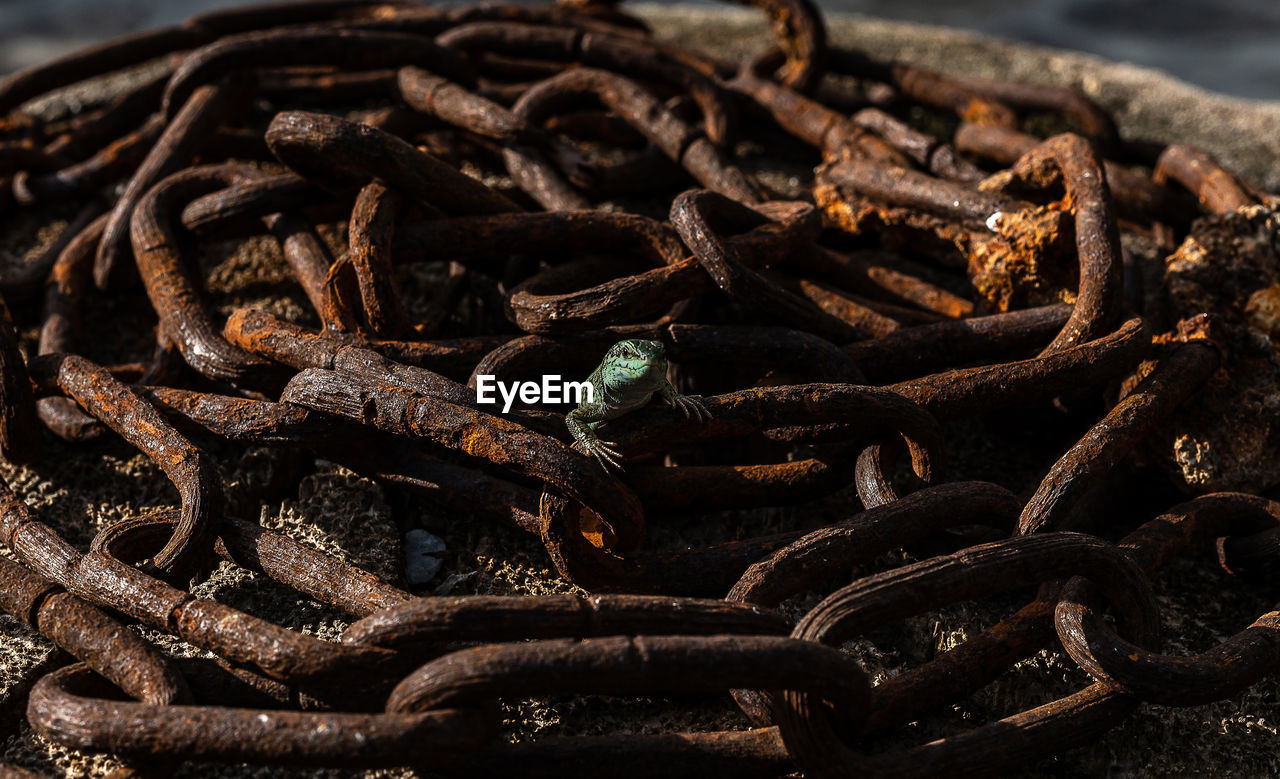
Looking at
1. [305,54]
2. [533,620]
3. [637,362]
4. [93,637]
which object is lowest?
[93,637]

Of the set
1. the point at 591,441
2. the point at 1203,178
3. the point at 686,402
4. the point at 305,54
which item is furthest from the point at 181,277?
the point at 1203,178

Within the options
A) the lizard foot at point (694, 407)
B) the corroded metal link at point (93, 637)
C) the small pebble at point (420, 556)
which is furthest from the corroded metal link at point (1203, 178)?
the corroded metal link at point (93, 637)

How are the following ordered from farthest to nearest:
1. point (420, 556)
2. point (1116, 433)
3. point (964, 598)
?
point (420, 556)
point (1116, 433)
point (964, 598)

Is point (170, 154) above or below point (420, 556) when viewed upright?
above

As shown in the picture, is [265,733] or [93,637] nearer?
[265,733]

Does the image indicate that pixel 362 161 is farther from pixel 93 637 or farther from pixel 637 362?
pixel 93 637

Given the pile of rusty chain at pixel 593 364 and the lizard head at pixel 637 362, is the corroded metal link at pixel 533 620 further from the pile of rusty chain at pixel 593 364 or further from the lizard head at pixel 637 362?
the lizard head at pixel 637 362

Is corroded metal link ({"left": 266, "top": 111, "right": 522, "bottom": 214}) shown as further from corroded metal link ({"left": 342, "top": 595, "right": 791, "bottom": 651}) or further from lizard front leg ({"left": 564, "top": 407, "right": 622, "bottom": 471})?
corroded metal link ({"left": 342, "top": 595, "right": 791, "bottom": 651})

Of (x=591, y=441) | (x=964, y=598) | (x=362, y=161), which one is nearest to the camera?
(x=964, y=598)
